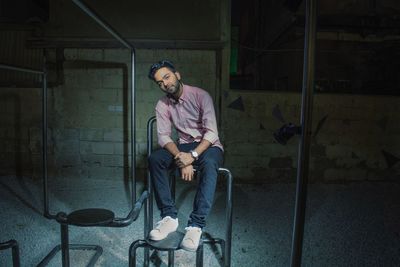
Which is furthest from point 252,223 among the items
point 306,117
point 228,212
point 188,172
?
point 306,117

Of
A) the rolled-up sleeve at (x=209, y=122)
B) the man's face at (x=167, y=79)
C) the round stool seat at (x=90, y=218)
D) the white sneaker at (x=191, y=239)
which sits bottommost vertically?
the white sneaker at (x=191, y=239)

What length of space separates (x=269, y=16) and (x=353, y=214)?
15.7ft

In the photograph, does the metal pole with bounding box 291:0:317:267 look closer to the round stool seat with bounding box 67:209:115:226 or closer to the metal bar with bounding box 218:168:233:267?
the metal bar with bounding box 218:168:233:267

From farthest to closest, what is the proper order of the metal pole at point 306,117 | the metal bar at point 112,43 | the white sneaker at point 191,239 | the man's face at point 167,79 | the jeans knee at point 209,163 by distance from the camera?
the metal bar at point 112,43
the man's face at point 167,79
the jeans knee at point 209,163
the white sneaker at point 191,239
the metal pole at point 306,117

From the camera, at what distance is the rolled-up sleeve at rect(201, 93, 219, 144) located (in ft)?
6.98

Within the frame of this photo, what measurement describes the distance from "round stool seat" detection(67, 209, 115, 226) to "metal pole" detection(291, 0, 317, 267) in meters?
1.13

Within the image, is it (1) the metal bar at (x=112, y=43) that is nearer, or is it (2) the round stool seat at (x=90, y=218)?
(2) the round stool seat at (x=90, y=218)

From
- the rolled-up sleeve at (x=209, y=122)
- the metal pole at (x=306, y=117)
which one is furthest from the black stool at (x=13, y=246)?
the metal pole at (x=306, y=117)

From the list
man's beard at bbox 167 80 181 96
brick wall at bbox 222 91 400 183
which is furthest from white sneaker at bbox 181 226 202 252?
brick wall at bbox 222 91 400 183

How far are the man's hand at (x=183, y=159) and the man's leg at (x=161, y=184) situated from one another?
8 centimetres

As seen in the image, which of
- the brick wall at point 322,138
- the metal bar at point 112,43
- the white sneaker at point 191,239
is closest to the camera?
the white sneaker at point 191,239

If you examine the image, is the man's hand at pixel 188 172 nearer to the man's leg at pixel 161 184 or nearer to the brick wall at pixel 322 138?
the man's leg at pixel 161 184

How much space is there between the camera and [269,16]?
6.55 m

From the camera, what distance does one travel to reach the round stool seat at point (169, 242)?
1637 millimetres
